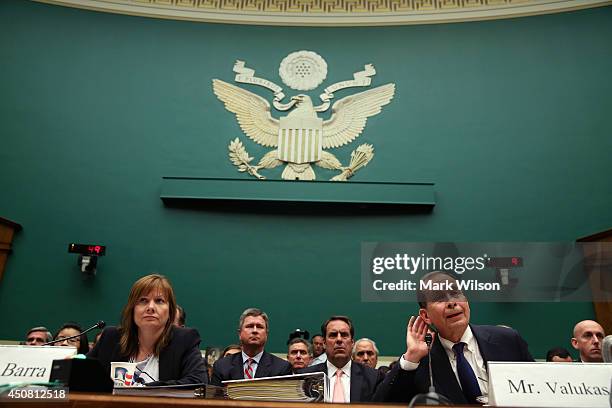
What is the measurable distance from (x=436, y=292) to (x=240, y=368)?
173 centimetres

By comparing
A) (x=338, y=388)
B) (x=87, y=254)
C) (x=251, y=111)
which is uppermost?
(x=251, y=111)

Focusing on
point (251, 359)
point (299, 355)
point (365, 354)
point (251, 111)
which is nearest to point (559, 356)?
point (365, 354)

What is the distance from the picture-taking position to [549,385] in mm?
1532

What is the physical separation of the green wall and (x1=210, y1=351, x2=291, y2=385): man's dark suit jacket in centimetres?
232

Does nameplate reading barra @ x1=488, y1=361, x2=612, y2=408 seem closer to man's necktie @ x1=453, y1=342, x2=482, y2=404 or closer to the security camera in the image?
man's necktie @ x1=453, y1=342, x2=482, y2=404

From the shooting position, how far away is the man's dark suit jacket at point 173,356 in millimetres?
2039

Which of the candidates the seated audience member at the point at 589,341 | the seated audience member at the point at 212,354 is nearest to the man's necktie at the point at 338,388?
the seated audience member at the point at 589,341

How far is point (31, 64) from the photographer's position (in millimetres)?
6445

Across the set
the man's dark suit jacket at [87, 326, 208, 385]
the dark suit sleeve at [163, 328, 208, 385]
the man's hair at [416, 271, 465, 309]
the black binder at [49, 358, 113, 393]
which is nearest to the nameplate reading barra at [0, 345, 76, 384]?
the black binder at [49, 358, 113, 393]

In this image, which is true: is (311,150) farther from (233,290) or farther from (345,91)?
(233,290)

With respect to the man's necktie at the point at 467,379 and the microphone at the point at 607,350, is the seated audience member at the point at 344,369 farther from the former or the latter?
the microphone at the point at 607,350

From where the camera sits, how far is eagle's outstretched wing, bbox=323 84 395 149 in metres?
6.39

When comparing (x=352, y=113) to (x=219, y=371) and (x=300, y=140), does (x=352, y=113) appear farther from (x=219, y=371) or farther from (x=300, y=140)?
(x=219, y=371)

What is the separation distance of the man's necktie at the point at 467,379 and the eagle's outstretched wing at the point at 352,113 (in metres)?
4.61
